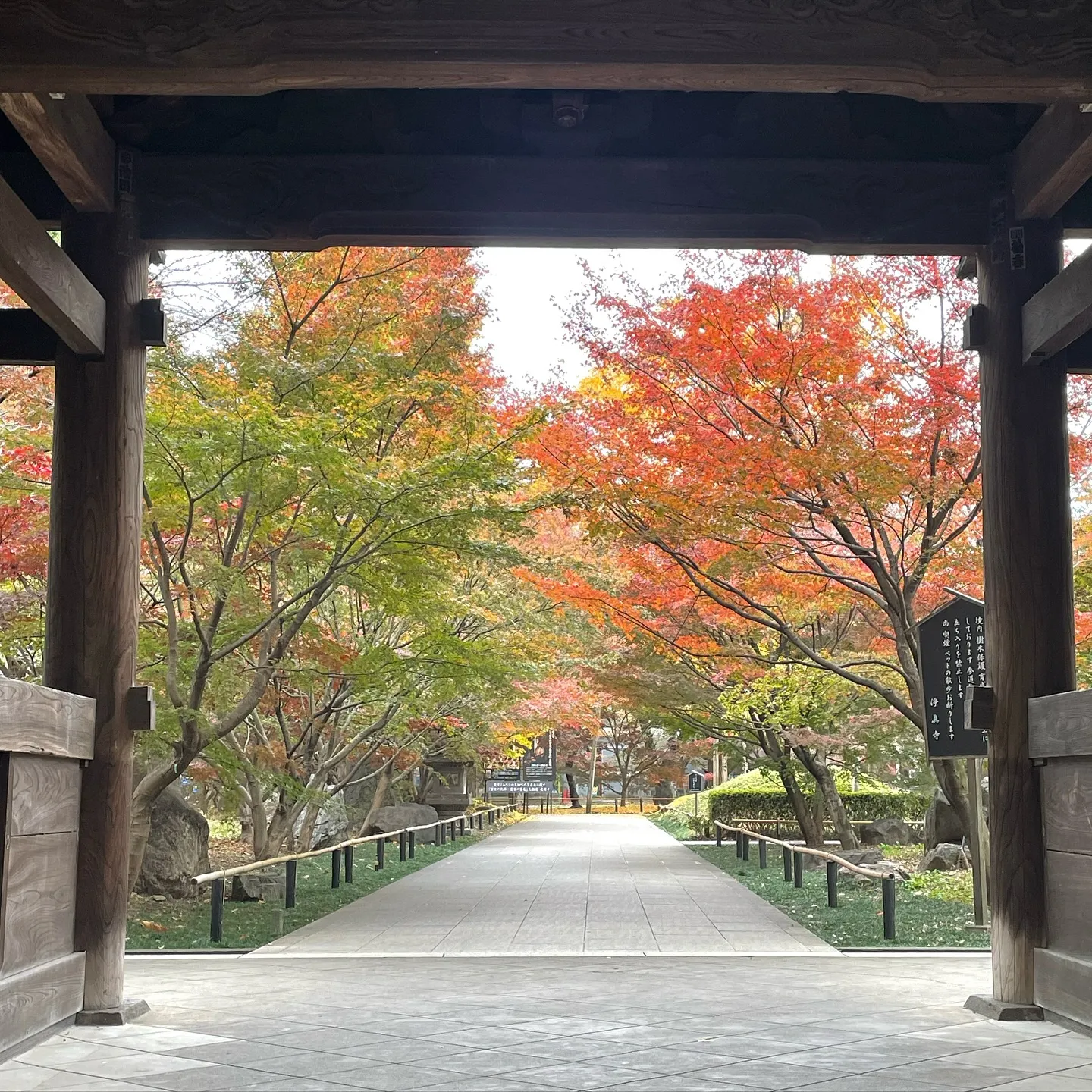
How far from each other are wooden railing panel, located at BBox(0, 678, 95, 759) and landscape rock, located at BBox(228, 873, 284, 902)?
7.67m

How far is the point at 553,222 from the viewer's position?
619 centimetres

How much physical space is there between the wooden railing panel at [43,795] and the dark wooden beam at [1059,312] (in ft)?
15.7

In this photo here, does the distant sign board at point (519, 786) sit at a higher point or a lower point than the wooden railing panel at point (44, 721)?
lower

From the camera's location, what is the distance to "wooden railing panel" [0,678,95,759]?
4668 millimetres

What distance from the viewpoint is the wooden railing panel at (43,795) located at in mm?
4871

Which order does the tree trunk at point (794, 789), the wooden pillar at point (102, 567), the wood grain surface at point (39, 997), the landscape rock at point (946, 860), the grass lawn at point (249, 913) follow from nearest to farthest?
the wood grain surface at point (39, 997) < the wooden pillar at point (102, 567) < the grass lawn at point (249, 913) < the landscape rock at point (946, 860) < the tree trunk at point (794, 789)

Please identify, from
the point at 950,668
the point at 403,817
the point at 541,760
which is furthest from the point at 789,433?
the point at 541,760

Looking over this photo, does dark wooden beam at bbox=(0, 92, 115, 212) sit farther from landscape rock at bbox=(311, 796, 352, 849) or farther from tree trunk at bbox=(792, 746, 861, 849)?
landscape rock at bbox=(311, 796, 352, 849)

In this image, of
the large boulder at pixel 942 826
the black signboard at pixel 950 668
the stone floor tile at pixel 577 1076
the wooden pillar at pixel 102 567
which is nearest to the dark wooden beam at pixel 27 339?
the wooden pillar at pixel 102 567

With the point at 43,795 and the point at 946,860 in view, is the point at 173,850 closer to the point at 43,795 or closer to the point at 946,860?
the point at 43,795

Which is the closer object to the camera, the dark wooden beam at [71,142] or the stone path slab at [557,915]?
the dark wooden beam at [71,142]

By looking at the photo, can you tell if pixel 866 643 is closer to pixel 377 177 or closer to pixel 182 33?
pixel 377 177

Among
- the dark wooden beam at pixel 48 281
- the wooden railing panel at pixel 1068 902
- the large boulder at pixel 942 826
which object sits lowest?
the large boulder at pixel 942 826

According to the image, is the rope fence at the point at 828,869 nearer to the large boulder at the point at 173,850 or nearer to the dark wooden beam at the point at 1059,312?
the dark wooden beam at the point at 1059,312
